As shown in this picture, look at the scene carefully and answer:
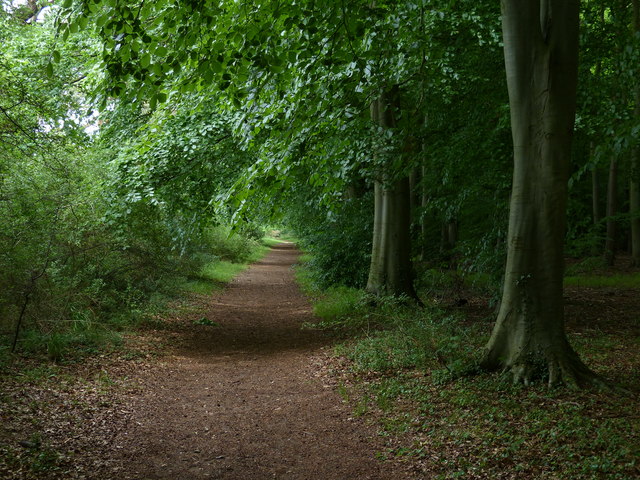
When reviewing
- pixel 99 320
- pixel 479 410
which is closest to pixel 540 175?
pixel 479 410

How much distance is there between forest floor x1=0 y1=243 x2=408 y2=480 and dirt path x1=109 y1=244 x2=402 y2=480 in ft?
0.05

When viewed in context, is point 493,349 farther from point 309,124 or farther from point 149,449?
point 149,449

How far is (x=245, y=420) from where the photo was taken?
691 cm

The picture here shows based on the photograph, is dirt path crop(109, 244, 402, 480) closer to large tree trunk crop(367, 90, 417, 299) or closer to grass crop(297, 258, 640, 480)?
grass crop(297, 258, 640, 480)

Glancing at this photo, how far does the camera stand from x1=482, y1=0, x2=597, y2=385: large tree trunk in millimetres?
6547

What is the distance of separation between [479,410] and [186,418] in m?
3.50

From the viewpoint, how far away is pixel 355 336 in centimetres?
1098

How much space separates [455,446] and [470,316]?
23.5 ft

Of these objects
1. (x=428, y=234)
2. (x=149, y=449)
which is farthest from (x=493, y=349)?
(x=428, y=234)

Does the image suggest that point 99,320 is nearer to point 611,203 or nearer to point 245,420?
point 245,420

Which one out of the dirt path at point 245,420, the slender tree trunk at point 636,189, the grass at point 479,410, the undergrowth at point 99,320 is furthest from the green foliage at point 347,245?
the slender tree trunk at point 636,189

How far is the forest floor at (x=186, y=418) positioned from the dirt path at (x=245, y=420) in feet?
0.05

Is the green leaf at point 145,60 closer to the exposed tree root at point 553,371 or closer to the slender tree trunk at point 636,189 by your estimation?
the exposed tree root at point 553,371

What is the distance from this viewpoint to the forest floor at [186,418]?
530 cm
